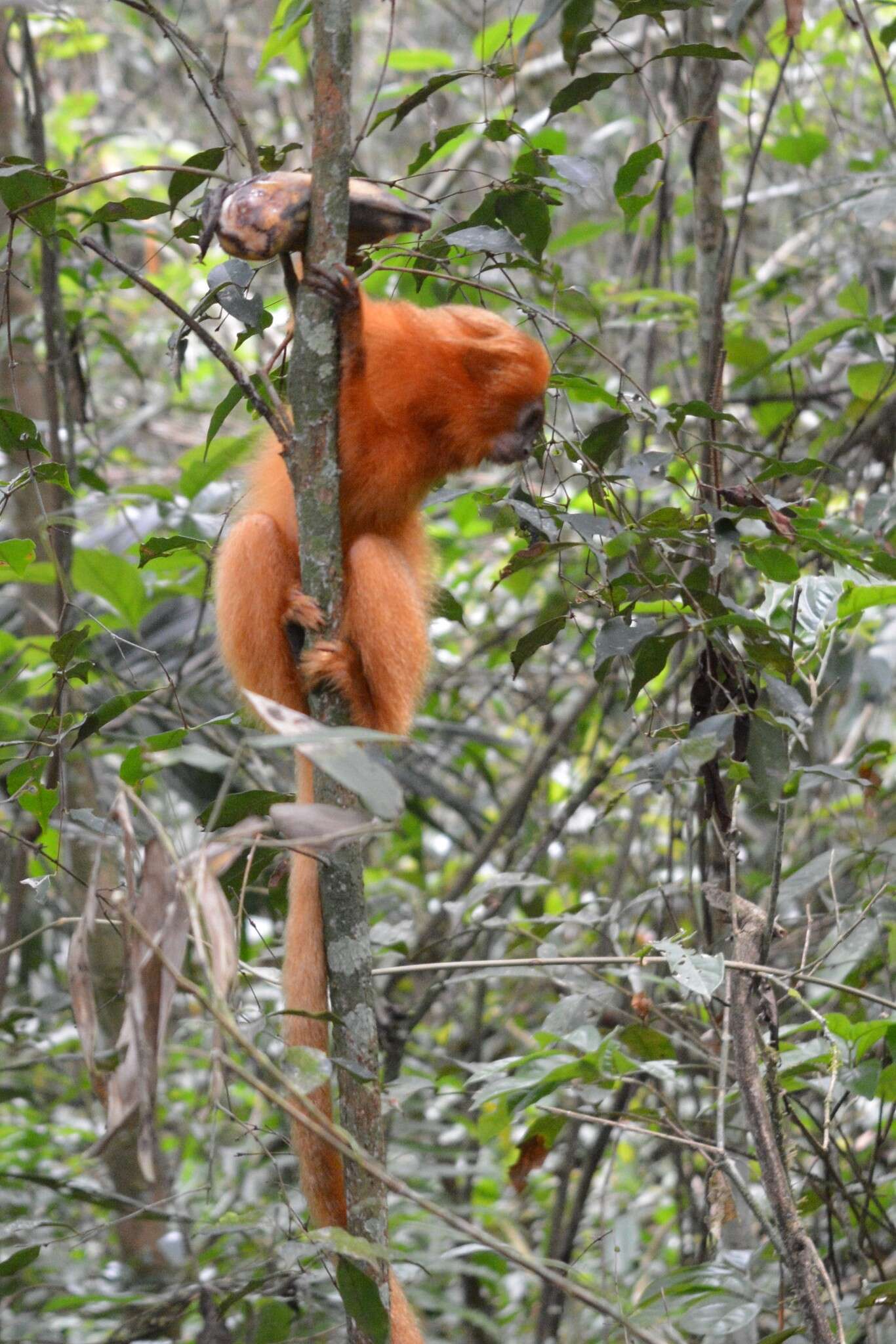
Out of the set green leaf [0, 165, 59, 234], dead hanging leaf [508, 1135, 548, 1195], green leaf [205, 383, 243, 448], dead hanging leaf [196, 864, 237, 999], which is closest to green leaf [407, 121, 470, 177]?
green leaf [205, 383, 243, 448]

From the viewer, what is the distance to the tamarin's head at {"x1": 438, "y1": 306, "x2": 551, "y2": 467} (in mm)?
2797

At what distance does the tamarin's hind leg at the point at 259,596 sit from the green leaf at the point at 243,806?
714 mm

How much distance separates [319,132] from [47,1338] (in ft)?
9.69

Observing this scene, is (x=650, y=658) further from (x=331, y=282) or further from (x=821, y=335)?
(x=821, y=335)

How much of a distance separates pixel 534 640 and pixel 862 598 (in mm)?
603

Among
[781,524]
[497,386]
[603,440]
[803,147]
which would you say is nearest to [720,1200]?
[781,524]

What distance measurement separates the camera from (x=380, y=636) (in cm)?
275

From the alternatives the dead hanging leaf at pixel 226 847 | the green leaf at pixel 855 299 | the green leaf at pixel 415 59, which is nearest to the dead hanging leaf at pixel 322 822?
the dead hanging leaf at pixel 226 847

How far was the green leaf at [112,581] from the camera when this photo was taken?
353cm

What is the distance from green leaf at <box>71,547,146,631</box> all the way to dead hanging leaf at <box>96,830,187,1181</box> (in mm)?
2238

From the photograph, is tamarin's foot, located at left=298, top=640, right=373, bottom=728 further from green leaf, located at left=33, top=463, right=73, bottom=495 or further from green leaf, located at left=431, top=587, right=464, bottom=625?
green leaf, located at left=33, top=463, right=73, bottom=495

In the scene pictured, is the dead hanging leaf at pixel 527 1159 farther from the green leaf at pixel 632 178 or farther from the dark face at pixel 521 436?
the green leaf at pixel 632 178

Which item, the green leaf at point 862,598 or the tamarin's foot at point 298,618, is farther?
the green leaf at point 862,598

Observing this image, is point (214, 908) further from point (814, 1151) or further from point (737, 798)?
point (814, 1151)
